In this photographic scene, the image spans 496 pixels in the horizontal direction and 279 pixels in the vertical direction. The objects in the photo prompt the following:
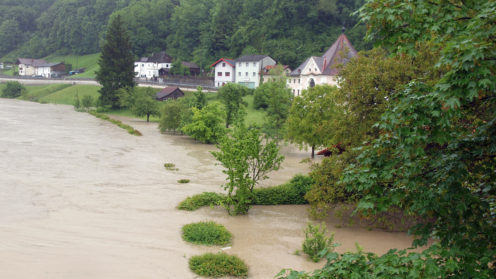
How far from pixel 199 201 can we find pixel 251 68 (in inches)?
2515

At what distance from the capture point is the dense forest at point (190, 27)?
284ft

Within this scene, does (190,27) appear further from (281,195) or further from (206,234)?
(206,234)

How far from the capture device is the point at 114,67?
232 ft

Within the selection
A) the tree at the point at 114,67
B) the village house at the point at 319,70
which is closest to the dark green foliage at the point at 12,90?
the tree at the point at 114,67

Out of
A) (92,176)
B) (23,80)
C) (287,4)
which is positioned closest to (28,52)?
(23,80)

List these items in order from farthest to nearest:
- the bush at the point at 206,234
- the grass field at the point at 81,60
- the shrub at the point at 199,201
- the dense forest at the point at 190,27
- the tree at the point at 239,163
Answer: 1. the grass field at the point at 81,60
2. the dense forest at the point at 190,27
3. the shrub at the point at 199,201
4. the tree at the point at 239,163
5. the bush at the point at 206,234

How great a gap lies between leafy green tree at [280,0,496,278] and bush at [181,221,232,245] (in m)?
8.64

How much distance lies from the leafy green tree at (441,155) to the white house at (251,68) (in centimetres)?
7308

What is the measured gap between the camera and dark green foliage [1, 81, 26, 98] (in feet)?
288

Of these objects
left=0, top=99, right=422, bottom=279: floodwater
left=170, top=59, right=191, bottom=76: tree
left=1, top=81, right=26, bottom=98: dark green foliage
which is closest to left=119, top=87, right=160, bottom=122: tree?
left=0, top=99, right=422, bottom=279: floodwater

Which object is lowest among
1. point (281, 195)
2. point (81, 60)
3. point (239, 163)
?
point (281, 195)

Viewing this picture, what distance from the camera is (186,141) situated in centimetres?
4259

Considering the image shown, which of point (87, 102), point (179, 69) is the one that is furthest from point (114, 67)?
point (179, 69)

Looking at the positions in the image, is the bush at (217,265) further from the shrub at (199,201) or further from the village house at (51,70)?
the village house at (51,70)
